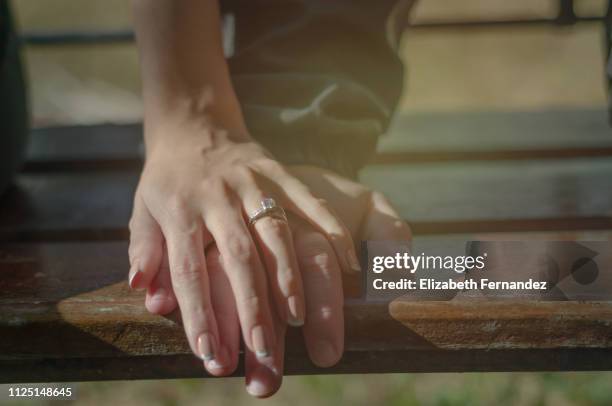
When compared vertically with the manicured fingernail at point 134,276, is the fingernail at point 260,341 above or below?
below

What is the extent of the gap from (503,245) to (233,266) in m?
0.37

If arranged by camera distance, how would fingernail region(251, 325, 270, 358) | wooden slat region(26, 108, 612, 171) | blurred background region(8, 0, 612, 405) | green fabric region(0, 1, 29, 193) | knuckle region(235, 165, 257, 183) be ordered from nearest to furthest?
fingernail region(251, 325, 270, 358) < knuckle region(235, 165, 257, 183) < green fabric region(0, 1, 29, 193) < wooden slat region(26, 108, 612, 171) < blurred background region(8, 0, 612, 405)

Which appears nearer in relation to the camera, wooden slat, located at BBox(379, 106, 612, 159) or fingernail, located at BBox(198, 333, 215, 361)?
fingernail, located at BBox(198, 333, 215, 361)

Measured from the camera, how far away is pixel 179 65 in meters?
0.94

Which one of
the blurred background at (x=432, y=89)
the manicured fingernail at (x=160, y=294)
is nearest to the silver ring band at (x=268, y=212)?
the manicured fingernail at (x=160, y=294)

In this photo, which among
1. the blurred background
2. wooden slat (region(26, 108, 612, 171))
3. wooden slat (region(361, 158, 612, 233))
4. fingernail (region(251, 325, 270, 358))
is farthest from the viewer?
the blurred background

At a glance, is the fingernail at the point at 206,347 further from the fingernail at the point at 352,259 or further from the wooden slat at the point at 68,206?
the wooden slat at the point at 68,206

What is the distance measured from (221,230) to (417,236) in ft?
1.55

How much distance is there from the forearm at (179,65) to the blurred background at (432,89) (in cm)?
72

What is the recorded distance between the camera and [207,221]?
2.68ft

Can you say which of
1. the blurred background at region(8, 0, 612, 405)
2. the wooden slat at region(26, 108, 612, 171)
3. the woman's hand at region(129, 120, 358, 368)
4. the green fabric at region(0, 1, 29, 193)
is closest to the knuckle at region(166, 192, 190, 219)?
the woman's hand at region(129, 120, 358, 368)

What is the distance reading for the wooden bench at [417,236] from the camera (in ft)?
2.61

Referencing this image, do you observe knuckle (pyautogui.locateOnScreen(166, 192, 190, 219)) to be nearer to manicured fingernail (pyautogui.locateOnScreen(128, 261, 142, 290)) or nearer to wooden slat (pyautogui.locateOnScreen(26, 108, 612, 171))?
manicured fingernail (pyautogui.locateOnScreen(128, 261, 142, 290))

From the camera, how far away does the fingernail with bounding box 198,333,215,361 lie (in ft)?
2.43
